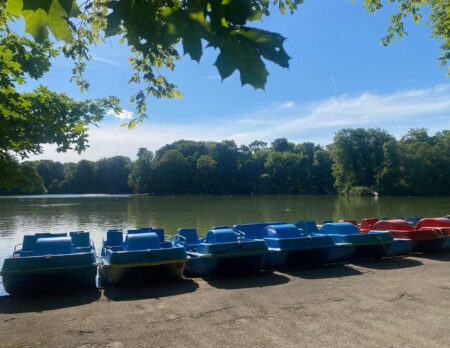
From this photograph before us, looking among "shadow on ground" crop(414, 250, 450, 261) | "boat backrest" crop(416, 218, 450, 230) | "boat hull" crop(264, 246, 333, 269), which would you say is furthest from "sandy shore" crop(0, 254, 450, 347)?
"boat backrest" crop(416, 218, 450, 230)

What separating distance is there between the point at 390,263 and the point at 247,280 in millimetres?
4576

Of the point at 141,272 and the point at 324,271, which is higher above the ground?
the point at 141,272

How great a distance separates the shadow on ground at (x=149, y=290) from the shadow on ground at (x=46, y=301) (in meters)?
0.37

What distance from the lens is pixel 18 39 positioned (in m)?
7.02

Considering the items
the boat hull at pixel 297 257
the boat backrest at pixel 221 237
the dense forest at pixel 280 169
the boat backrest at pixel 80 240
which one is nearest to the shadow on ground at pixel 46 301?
the boat backrest at pixel 80 240

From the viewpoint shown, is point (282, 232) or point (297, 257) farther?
point (282, 232)

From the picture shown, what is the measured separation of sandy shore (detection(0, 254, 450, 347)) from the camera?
5.76 meters

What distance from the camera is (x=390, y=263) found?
11.6 m

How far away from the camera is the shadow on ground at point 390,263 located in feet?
36.4

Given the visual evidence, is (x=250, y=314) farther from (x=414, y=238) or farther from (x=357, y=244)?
(x=414, y=238)

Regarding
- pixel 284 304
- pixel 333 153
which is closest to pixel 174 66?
pixel 284 304

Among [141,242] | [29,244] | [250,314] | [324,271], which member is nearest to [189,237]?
[141,242]

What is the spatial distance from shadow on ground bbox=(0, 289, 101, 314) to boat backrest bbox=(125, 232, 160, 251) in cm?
130

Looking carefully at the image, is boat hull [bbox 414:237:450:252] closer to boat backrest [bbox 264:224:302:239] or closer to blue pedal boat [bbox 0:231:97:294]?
boat backrest [bbox 264:224:302:239]
